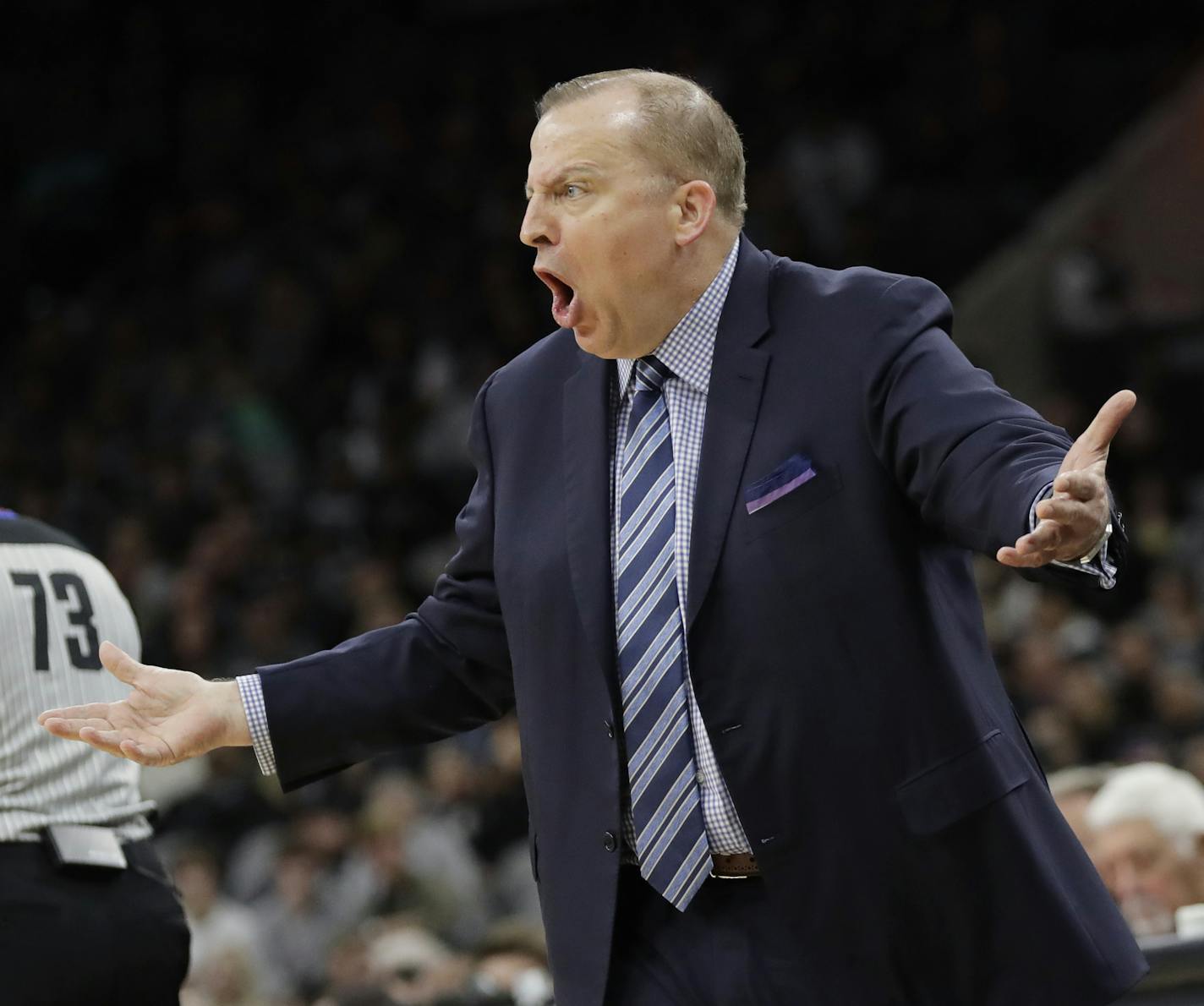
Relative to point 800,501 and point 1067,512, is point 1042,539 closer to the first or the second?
point 1067,512

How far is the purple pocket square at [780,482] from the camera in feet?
7.92

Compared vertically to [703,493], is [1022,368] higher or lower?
higher

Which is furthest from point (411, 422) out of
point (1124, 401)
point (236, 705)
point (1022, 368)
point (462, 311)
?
point (1124, 401)

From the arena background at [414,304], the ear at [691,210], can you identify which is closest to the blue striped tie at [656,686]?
the ear at [691,210]

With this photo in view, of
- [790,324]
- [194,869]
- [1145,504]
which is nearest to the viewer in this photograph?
[790,324]

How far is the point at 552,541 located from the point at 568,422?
20 cm

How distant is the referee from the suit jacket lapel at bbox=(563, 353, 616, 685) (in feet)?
3.75

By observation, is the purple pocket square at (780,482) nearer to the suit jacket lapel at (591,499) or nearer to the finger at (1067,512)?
the suit jacket lapel at (591,499)

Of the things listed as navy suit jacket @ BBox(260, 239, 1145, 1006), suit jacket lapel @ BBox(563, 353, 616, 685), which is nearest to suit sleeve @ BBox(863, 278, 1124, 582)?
navy suit jacket @ BBox(260, 239, 1145, 1006)

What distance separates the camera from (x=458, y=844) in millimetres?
7441

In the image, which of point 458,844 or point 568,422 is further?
point 458,844

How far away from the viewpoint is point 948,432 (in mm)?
2295

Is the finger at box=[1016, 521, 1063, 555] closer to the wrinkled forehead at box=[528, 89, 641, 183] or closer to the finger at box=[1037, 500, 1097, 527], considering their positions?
the finger at box=[1037, 500, 1097, 527]

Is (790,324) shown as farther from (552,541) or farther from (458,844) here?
(458,844)
